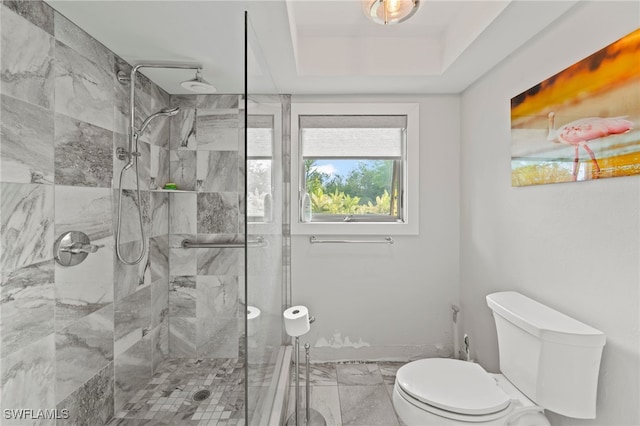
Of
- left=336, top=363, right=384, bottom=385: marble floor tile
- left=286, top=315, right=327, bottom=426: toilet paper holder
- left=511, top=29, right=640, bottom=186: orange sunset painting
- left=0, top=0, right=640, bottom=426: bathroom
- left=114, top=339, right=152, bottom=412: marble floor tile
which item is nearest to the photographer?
left=511, top=29, right=640, bottom=186: orange sunset painting

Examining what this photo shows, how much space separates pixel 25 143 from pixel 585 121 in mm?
2256

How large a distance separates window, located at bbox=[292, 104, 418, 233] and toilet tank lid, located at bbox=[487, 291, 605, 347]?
922mm

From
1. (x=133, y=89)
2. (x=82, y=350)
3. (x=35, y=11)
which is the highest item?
(x=35, y=11)

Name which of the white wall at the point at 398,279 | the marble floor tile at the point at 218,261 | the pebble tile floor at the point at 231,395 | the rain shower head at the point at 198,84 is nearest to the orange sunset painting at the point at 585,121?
the white wall at the point at 398,279

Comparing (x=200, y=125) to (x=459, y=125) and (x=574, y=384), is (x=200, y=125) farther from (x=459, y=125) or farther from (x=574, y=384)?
(x=574, y=384)

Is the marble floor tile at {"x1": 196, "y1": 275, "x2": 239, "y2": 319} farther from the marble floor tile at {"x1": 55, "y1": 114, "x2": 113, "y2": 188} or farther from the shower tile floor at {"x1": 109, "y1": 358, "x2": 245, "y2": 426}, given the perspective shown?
the marble floor tile at {"x1": 55, "y1": 114, "x2": 113, "y2": 188}

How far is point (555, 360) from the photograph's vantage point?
121 cm

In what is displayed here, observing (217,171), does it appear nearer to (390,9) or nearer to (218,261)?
(218,261)

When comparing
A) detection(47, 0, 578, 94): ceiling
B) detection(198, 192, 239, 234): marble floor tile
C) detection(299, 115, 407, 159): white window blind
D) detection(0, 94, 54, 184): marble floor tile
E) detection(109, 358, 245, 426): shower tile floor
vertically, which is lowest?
detection(109, 358, 245, 426): shower tile floor

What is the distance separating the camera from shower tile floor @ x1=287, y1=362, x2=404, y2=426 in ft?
5.94

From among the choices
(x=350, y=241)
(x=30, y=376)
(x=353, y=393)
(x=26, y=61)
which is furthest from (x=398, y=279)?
(x=26, y=61)

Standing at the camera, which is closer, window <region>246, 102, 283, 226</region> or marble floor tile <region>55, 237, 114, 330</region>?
window <region>246, 102, 283, 226</region>

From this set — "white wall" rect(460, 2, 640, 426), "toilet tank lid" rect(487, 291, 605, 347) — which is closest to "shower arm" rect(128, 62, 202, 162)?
"white wall" rect(460, 2, 640, 426)

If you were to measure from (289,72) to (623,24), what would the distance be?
157 cm
